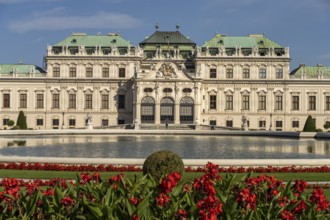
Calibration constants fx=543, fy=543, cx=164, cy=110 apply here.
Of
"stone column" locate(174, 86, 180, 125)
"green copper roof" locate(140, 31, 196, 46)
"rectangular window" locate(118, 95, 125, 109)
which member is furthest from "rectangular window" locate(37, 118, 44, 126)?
"stone column" locate(174, 86, 180, 125)

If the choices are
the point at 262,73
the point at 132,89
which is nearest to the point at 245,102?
the point at 262,73

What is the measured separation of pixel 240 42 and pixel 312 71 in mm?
11593

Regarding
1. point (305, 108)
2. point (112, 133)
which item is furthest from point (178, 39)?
point (112, 133)

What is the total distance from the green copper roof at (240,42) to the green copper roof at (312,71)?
16.4 ft

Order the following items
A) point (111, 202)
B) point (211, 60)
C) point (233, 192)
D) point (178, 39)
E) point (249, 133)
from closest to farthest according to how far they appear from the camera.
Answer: point (111, 202), point (233, 192), point (249, 133), point (211, 60), point (178, 39)

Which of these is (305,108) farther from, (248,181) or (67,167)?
(248,181)

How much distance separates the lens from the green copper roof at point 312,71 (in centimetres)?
7788

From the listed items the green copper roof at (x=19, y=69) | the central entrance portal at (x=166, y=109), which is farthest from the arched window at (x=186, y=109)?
the green copper roof at (x=19, y=69)

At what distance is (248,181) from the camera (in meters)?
9.54

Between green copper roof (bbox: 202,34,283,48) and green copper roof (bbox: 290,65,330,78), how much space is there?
501cm

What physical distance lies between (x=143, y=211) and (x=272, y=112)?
70.0 meters

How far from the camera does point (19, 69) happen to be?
7950cm

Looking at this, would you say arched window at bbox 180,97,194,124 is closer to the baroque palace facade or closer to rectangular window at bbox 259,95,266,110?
the baroque palace facade

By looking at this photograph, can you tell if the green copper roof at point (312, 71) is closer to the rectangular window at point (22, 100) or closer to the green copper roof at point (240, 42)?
the green copper roof at point (240, 42)
